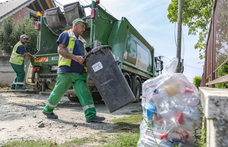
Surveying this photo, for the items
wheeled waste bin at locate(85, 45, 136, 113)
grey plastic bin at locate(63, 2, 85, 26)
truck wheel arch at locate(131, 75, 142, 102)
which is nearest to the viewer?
wheeled waste bin at locate(85, 45, 136, 113)

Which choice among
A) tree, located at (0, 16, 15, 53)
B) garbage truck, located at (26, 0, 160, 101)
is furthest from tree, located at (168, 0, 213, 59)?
tree, located at (0, 16, 15, 53)

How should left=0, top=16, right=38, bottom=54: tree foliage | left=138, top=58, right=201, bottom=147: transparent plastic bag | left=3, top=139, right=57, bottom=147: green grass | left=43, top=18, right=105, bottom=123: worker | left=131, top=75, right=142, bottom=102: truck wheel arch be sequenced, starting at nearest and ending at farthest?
1. left=138, top=58, right=201, bottom=147: transparent plastic bag
2. left=3, top=139, right=57, bottom=147: green grass
3. left=43, top=18, right=105, bottom=123: worker
4. left=131, top=75, right=142, bottom=102: truck wheel arch
5. left=0, top=16, right=38, bottom=54: tree foliage

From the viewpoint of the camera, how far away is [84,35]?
5.99 meters

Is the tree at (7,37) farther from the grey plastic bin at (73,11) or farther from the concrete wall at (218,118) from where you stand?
the concrete wall at (218,118)

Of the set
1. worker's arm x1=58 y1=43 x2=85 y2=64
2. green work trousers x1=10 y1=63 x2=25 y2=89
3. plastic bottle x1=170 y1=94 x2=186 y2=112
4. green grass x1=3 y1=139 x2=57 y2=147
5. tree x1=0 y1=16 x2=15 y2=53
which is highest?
tree x1=0 y1=16 x2=15 y2=53

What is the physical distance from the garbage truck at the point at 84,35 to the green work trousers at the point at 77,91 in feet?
4.21

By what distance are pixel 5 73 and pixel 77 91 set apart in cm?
865

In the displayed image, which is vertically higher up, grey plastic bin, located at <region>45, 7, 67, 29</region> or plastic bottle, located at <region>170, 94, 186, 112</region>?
grey plastic bin, located at <region>45, 7, 67, 29</region>

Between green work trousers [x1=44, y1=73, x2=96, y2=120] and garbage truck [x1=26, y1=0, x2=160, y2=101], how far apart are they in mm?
1282

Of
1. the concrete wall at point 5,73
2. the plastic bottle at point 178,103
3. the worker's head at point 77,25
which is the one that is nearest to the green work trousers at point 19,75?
the worker's head at point 77,25

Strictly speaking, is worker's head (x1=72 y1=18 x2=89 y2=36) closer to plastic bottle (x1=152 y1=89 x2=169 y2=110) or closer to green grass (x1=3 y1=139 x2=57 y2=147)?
green grass (x1=3 y1=139 x2=57 y2=147)

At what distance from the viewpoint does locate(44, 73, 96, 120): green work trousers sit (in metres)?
2.93

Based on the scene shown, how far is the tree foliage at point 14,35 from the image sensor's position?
38.8 ft

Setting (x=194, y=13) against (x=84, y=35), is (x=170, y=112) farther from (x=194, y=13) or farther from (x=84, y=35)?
(x=194, y=13)
